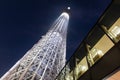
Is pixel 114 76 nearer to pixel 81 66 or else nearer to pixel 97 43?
pixel 97 43

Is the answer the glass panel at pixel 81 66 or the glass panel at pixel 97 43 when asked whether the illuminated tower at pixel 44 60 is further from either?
the glass panel at pixel 97 43

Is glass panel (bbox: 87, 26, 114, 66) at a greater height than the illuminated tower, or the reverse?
glass panel (bbox: 87, 26, 114, 66)

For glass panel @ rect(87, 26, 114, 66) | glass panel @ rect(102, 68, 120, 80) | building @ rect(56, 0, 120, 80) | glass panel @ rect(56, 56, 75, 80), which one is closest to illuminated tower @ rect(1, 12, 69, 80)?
glass panel @ rect(56, 56, 75, 80)

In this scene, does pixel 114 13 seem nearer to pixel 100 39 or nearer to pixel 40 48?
pixel 100 39

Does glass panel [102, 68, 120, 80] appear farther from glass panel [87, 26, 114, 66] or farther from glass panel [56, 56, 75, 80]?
glass panel [56, 56, 75, 80]

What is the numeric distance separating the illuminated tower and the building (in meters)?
18.1

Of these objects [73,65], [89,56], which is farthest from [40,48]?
[89,56]

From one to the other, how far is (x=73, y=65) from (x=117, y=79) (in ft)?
13.8

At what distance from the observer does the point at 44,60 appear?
3516 cm

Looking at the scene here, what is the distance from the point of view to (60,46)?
43.4m

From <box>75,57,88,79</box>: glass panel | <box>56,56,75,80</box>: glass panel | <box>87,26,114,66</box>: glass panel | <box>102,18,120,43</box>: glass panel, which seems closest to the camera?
<box>102,18,120,43</box>: glass panel

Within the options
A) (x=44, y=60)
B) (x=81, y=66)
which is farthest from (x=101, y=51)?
(x=44, y=60)

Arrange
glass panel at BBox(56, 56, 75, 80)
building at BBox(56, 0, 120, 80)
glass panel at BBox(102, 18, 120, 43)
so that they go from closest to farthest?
1. building at BBox(56, 0, 120, 80)
2. glass panel at BBox(102, 18, 120, 43)
3. glass panel at BBox(56, 56, 75, 80)

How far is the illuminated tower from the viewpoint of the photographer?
28.4m
